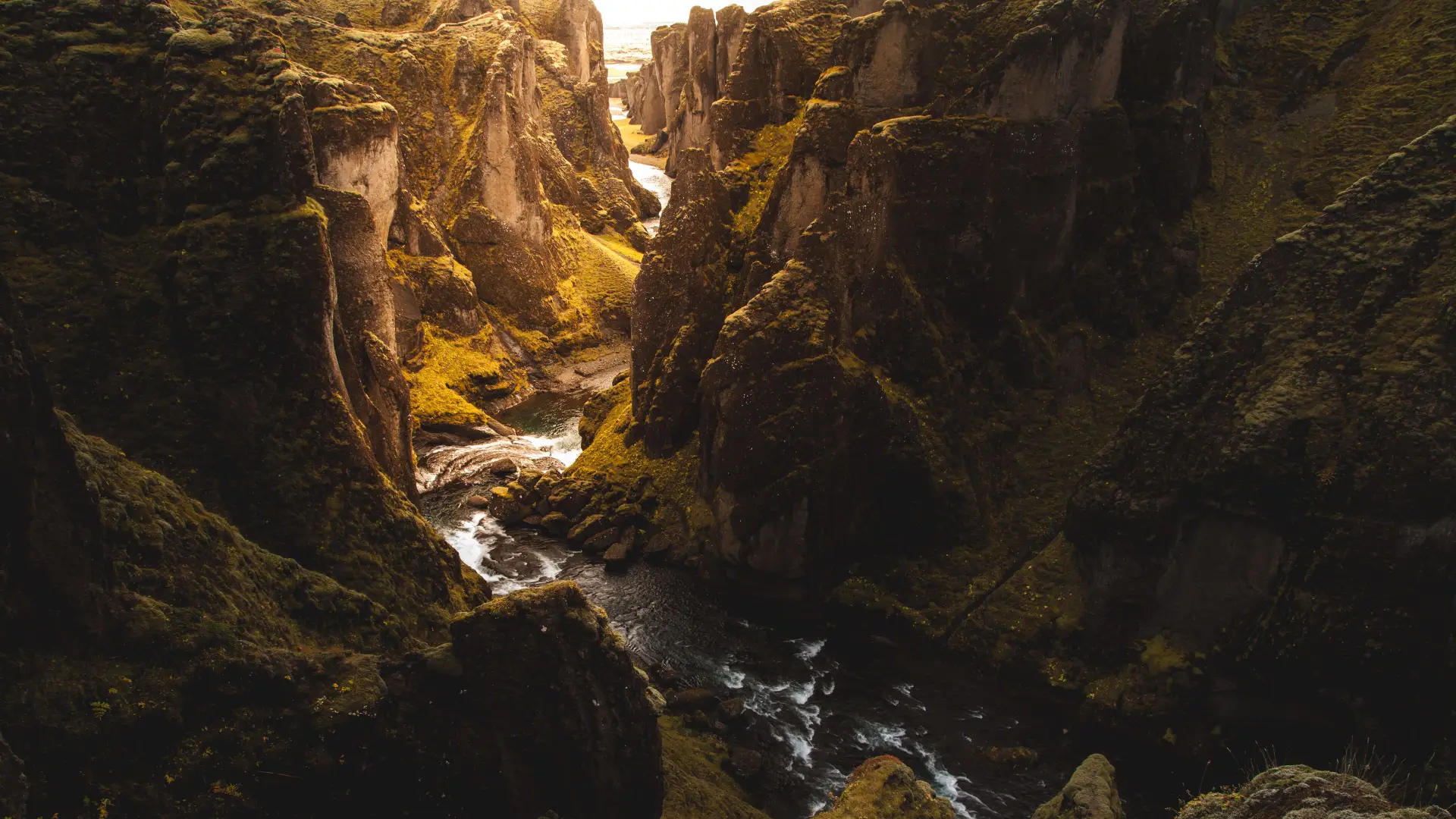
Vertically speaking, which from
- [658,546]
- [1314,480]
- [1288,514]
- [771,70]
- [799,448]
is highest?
[771,70]

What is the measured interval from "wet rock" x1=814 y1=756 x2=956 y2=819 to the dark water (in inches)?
184

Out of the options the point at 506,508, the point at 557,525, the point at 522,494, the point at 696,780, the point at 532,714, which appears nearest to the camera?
the point at 532,714

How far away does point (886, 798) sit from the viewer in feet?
68.9

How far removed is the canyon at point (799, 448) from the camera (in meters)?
13.6

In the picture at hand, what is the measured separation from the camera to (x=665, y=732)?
26.5m

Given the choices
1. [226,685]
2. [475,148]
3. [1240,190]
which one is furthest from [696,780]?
[475,148]

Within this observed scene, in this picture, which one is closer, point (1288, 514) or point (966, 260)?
point (1288, 514)

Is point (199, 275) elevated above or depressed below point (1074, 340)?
above

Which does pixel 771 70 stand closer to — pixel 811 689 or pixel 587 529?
pixel 587 529

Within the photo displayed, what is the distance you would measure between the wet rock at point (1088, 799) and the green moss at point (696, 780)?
720cm

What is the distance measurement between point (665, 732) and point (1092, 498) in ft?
54.4

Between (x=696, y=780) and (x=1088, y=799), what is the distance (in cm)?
914

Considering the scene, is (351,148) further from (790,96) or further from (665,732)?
(665,732)

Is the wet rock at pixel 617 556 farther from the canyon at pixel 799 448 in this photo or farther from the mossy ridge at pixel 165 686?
the mossy ridge at pixel 165 686
